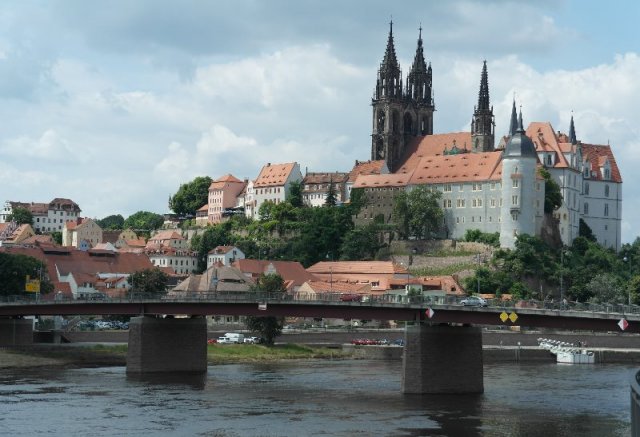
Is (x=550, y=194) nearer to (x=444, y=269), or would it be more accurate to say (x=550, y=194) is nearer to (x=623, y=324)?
(x=444, y=269)

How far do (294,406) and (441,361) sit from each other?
39.3 feet

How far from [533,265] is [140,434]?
119440 mm

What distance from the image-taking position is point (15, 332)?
5094 inches

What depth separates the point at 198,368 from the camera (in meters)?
112

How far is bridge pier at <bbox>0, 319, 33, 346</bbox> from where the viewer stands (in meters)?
128

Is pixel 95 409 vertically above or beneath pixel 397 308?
beneath

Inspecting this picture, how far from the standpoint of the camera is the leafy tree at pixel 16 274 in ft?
481

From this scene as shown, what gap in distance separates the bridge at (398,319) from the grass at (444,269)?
7174 cm

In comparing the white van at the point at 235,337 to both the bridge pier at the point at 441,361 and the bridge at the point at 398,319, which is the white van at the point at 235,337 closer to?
the bridge at the point at 398,319

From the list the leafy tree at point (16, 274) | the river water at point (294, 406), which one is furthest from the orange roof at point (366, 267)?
the river water at point (294, 406)

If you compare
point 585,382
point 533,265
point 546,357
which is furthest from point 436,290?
point 585,382

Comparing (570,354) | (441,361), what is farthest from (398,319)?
(570,354)

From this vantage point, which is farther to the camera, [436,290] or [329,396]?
[436,290]

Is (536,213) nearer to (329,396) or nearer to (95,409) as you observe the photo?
(329,396)
